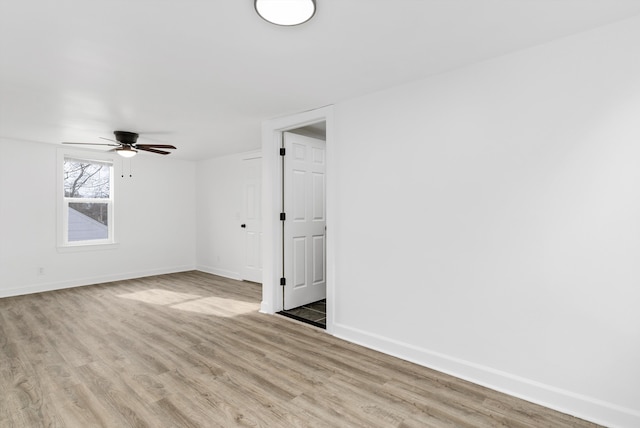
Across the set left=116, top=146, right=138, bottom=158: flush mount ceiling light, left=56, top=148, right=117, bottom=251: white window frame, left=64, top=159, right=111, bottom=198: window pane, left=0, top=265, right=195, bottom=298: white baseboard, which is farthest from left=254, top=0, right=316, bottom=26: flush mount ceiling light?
left=0, top=265, right=195, bottom=298: white baseboard

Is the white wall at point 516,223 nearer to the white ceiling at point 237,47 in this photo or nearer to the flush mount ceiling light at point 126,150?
the white ceiling at point 237,47

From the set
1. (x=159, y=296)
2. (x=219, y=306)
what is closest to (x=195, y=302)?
(x=219, y=306)

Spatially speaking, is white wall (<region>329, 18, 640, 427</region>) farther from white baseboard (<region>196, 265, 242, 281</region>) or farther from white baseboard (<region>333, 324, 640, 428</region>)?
white baseboard (<region>196, 265, 242, 281</region>)

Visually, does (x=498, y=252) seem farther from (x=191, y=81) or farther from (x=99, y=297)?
(x=99, y=297)

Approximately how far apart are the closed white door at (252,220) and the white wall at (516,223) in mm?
2963

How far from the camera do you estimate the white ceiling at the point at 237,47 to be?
1.72 metres

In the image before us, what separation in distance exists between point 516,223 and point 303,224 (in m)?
2.44

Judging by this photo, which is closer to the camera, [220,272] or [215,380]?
[215,380]

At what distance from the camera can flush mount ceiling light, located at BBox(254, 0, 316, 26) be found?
1619mm

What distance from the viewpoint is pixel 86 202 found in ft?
17.7

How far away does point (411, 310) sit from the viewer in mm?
2689

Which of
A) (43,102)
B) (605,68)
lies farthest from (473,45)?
(43,102)

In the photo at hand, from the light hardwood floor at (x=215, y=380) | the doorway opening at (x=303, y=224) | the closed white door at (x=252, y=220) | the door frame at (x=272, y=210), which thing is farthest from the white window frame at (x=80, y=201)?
the doorway opening at (x=303, y=224)

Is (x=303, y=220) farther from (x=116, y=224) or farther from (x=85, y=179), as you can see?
(x=85, y=179)
